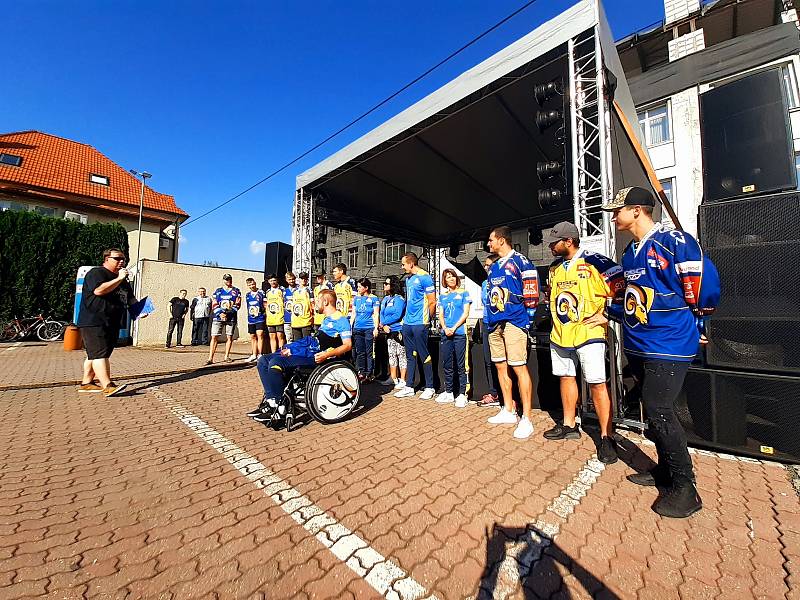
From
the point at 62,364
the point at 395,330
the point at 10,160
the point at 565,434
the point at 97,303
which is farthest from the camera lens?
the point at 10,160

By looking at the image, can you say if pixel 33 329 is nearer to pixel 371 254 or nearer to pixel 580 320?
pixel 580 320

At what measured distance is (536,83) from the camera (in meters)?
5.23

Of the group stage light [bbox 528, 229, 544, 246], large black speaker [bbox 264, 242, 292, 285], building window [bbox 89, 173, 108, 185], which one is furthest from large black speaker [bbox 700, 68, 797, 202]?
building window [bbox 89, 173, 108, 185]

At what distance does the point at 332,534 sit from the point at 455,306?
311 cm

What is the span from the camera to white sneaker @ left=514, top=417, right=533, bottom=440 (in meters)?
3.02

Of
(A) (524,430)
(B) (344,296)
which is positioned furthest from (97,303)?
(A) (524,430)

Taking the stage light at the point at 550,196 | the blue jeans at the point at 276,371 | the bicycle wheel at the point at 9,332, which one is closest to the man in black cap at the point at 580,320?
the stage light at the point at 550,196

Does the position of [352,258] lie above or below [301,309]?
above

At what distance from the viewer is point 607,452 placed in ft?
8.36

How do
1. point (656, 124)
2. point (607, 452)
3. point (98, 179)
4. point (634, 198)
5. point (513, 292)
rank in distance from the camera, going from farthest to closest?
point (98, 179), point (656, 124), point (513, 292), point (607, 452), point (634, 198)

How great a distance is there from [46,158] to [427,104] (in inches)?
1082

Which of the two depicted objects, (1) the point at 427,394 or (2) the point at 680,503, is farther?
(1) the point at 427,394

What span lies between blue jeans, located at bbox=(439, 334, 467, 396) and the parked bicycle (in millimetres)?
15782

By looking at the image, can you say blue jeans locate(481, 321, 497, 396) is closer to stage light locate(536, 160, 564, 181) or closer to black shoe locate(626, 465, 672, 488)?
black shoe locate(626, 465, 672, 488)
